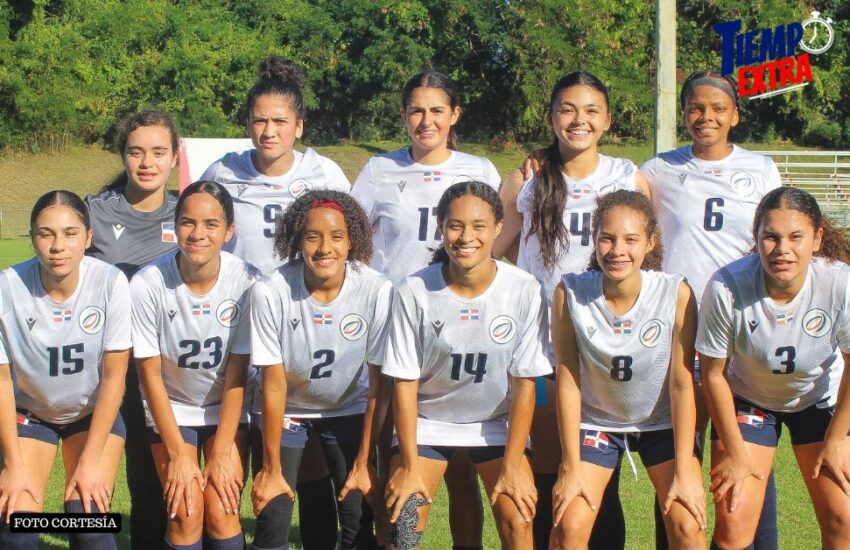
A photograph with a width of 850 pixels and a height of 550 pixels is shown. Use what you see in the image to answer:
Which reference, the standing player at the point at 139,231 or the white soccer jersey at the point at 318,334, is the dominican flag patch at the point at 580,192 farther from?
the standing player at the point at 139,231

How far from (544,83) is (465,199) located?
30843 millimetres

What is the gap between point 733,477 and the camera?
3592mm

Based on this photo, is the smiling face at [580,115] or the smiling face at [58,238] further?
the smiling face at [580,115]

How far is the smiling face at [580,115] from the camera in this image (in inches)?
160

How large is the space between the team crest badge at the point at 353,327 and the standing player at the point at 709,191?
132cm

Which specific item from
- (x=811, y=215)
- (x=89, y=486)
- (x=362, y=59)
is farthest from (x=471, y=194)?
(x=362, y=59)

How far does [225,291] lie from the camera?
3922mm

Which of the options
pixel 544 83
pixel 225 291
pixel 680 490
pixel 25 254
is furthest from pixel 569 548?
pixel 544 83

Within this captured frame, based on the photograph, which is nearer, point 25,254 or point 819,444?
point 819,444

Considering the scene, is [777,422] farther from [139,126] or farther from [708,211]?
[139,126]

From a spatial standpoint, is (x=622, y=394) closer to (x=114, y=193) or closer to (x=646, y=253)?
(x=646, y=253)

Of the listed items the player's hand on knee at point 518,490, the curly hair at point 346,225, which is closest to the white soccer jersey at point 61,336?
the curly hair at point 346,225

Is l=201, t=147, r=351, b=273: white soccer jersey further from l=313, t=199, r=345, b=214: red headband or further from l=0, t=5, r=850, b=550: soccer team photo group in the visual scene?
l=313, t=199, r=345, b=214: red headband

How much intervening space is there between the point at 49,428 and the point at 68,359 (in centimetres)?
30
